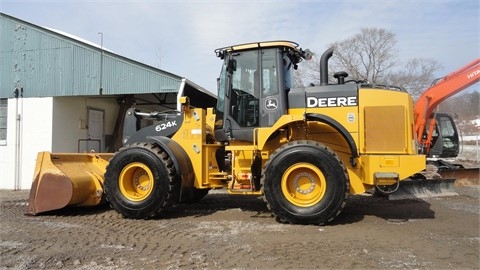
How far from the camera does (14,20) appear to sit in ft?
43.5

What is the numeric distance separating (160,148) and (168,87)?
5.42 meters

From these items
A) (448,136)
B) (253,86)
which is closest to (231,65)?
(253,86)

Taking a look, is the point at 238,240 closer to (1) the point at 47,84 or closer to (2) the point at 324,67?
(2) the point at 324,67

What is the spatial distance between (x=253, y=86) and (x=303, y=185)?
1.98 metres

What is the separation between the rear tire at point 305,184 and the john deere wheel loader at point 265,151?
0.02 m

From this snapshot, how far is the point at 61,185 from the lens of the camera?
7.36 metres

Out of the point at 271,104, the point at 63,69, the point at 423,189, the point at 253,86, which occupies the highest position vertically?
→ the point at 63,69

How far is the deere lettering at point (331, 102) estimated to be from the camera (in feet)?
22.6

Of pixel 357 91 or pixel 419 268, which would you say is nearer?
pixel 419 268

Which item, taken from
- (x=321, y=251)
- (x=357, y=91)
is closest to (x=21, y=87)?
(x=357, y=91)

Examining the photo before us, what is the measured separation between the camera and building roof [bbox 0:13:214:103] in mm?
12570

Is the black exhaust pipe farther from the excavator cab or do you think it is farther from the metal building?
the excavator cab

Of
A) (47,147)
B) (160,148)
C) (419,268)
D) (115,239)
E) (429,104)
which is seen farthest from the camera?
(47,147)

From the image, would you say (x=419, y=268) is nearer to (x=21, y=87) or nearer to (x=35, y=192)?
(x=35, y=192)
